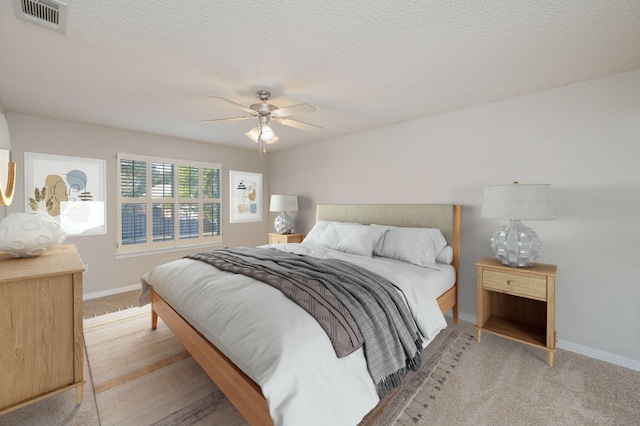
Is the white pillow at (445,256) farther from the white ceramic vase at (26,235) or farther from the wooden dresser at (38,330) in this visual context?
the white ceramic vase at (26,235)

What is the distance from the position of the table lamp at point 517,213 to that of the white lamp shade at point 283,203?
298 centimetres

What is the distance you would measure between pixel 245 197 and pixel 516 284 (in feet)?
14.4

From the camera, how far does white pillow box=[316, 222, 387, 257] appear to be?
3.03 metres

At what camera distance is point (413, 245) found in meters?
2.79

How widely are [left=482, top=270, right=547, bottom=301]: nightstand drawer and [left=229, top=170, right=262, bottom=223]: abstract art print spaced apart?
4.09 meters

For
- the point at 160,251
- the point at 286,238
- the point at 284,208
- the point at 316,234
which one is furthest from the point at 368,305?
the point at 160,251

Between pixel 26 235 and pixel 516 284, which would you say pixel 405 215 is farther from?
pixel 26 235

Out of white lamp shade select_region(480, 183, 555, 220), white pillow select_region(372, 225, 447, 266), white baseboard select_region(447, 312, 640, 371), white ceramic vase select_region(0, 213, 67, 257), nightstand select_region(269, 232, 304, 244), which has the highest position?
white lamp shade select_region(480, 183, 555, 220)

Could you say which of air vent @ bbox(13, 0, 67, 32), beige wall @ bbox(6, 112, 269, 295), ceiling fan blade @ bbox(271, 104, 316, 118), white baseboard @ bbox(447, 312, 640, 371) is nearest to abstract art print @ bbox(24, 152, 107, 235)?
beige wall @ bbox(6, 112, 269, 295)

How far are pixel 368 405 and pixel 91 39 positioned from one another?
2.70 metres

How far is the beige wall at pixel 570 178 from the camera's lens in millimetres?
2191

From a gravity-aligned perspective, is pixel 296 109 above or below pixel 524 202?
above

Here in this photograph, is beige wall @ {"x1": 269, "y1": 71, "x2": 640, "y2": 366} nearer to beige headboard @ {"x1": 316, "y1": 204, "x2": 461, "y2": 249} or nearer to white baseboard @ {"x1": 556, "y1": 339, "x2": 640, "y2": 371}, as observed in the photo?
white baseboard @ {"x1": 556, "y1": 339, "x2": 640, "y2": 371}

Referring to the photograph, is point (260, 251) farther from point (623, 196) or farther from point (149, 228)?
point (623, 196)
